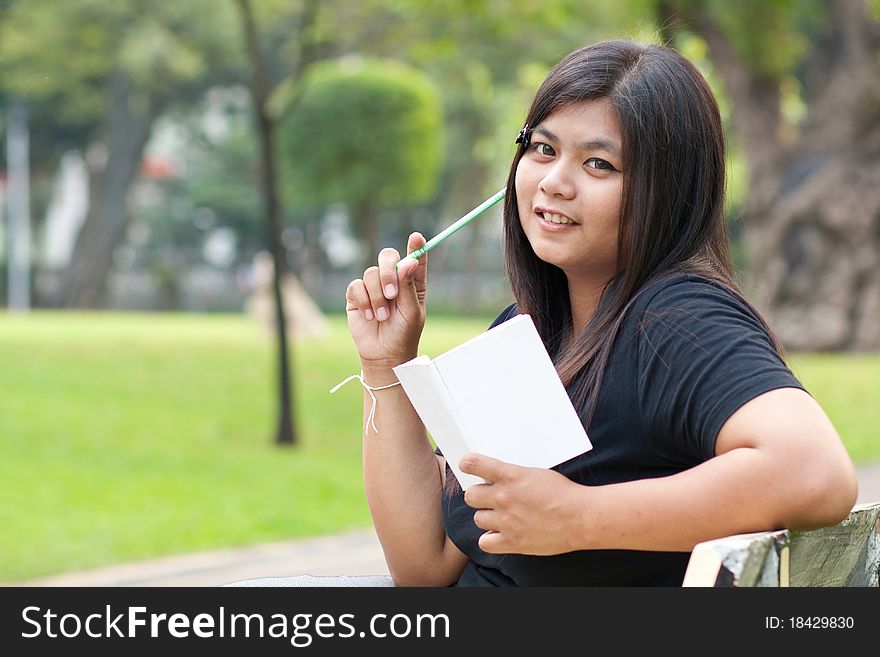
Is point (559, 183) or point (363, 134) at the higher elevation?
point (363, 134)

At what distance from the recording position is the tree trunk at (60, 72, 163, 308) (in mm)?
28656

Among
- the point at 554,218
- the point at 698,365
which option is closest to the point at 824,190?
the point at 554,218

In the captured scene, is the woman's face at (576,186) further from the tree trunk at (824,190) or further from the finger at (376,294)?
the tree trunk at (824,190)

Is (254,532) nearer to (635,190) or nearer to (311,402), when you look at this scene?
(311,402)

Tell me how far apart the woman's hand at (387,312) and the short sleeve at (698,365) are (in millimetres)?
447

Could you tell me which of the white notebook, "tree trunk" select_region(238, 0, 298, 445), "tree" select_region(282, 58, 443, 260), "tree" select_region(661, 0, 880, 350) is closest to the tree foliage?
"tree" select_region(282, 58, 443, 260)

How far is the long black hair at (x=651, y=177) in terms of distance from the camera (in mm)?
1701

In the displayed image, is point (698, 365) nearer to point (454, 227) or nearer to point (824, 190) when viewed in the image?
point (454, 227)

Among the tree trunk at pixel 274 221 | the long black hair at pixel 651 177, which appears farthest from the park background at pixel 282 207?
the long black hair at pixel 651 177

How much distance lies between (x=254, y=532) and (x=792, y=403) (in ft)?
17.9

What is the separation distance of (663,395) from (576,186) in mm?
344

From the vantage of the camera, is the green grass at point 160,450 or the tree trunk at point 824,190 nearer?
the green grass at point 160,450

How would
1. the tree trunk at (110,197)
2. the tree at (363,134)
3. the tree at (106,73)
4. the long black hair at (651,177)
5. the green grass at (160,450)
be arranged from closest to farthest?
the long black hair at (651,177) < the green grass at (160,450) < the tree at (106,73) < the tree at (363,134) < the tree trunk at (110,197)

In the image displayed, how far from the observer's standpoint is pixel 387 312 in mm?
1974
